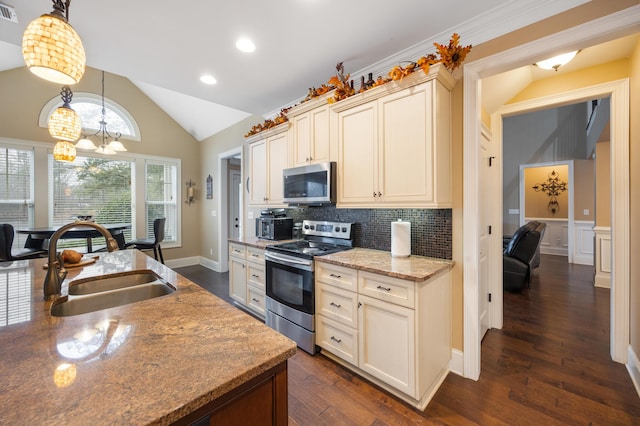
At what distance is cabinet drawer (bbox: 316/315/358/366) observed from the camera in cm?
199

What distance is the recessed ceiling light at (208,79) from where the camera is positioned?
9.14 ft

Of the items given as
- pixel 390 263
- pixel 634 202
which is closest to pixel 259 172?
pixel 390 263

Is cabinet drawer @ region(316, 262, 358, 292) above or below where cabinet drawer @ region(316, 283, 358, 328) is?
above

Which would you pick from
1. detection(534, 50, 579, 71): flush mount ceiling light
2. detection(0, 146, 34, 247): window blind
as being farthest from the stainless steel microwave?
detection(0, 146, 34, 247): window blind

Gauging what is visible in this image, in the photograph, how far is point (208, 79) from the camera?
2850mm

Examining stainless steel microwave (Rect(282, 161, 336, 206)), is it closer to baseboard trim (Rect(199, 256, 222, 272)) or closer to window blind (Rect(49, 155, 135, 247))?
baseboard trim (Rect(199, 256, 222, 272))

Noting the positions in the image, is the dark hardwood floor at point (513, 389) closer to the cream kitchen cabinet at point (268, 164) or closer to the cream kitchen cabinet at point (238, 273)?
the cream kitchen cabinet at point (238, 273)

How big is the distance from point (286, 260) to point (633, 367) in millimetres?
2787

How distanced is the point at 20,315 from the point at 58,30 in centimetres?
109

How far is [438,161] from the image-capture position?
74.3 inches

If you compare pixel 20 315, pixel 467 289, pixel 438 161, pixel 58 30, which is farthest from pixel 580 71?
pixel 20 315

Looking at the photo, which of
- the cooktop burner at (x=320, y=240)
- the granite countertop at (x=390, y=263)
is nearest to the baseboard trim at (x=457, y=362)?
the granite countertop at (x=390, y=263)

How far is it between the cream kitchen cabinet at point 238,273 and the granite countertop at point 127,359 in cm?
211

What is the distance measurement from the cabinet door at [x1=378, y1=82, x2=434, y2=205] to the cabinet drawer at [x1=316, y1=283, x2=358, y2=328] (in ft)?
2.69
